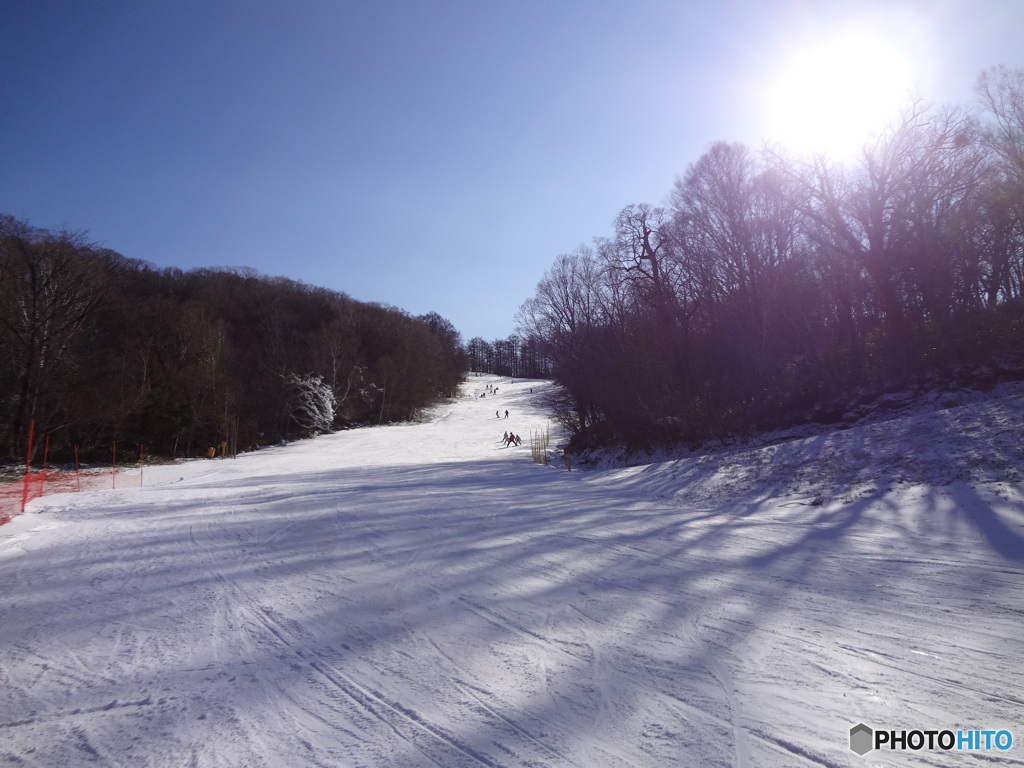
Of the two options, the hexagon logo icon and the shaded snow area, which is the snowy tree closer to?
the shaded snow area

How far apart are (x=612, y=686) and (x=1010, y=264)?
2450 centimetres

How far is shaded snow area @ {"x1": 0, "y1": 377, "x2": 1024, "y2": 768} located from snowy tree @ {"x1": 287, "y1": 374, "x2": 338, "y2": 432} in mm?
42361

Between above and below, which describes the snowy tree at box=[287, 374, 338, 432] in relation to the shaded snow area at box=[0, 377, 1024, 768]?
above

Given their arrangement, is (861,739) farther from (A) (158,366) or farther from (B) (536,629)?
(A) (158,366)

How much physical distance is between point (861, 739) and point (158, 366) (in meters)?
45.4

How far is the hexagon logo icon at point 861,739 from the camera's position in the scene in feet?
10.4

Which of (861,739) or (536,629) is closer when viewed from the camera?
(861,739)

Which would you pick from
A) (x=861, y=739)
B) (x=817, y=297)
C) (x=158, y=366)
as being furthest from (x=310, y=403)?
(x=861, y=739)

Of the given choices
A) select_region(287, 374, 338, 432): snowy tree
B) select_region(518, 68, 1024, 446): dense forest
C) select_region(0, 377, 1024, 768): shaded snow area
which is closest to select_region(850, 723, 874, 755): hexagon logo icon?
select_region(0, 377, 1024, 768): shaded snow area

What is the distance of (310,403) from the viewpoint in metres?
52.1

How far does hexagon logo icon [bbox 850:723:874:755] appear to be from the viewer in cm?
316

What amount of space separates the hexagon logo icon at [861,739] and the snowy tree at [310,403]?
169 feet

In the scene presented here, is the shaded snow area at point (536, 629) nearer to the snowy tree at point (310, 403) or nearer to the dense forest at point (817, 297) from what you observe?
the dense forest at point (817, 297)

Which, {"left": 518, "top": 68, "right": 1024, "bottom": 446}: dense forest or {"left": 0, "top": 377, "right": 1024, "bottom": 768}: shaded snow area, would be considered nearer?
{"left": 0, "top": 377, "right": 1024, "bottom": 768}: shaded snow area
